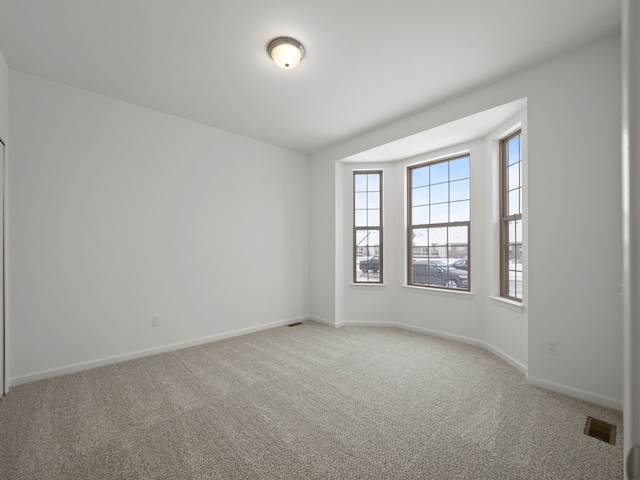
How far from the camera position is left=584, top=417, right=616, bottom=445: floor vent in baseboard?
2.08m

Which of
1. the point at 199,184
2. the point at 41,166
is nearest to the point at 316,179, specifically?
the point at 199,184

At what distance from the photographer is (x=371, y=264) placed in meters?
5.07

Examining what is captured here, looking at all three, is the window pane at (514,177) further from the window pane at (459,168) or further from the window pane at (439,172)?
the window pane at (439,172)

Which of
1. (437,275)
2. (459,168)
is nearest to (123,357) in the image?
(437,275)

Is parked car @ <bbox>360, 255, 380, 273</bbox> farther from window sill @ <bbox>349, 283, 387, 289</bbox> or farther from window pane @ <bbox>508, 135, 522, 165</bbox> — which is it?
window pane @ <bbox>508, 135, 522, 165</bbox>

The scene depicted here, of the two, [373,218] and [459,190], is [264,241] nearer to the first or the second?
[373,218]

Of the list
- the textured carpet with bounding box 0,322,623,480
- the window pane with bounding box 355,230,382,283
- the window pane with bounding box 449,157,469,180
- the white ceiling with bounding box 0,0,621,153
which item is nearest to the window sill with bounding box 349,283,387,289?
the window pane with bounding box 355,230,382,283

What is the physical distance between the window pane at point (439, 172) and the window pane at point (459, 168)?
0.06 meters

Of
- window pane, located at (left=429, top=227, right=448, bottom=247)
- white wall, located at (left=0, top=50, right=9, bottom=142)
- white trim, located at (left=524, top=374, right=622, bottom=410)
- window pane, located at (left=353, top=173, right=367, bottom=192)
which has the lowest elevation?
white trim, located at (left=524, top=374, right=622, bottom=410)

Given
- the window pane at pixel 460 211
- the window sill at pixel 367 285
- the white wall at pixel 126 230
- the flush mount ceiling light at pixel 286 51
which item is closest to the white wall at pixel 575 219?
the window pane at pixel 460 211

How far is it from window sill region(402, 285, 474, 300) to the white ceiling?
7.89 feet

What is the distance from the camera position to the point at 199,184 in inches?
161

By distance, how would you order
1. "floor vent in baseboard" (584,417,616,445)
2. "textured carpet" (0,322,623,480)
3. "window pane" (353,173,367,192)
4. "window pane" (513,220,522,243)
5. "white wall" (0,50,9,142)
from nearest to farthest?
"textured carpet" (0,322,623,480), "floor vent in baseboard" (584,417,616,445), "white wall" (0,50,9,142), "window pane" (513,220,522,243), "window pane" (353,173,367,192)

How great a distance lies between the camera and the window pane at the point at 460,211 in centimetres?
418
